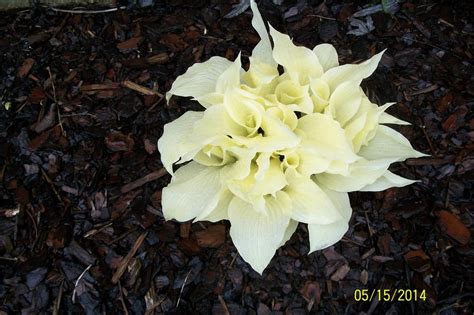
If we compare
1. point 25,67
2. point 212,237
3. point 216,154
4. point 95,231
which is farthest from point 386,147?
point 25,67

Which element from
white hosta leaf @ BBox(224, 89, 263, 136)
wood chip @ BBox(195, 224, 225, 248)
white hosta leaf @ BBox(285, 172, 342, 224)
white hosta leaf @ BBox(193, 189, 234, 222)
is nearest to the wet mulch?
wood chip @ BBox(195, 224, 225, 248)

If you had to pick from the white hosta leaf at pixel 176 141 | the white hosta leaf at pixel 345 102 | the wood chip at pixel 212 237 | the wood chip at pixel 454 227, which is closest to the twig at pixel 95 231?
the wood chip at pixel 212 237

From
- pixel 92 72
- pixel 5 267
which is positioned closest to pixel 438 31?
pixel 92 72

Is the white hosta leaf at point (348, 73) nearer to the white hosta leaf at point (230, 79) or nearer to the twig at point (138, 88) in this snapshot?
the white hosta leaf at point (230, 79)

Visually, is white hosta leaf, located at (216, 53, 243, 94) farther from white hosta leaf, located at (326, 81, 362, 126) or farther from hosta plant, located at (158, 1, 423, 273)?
white hosta leaf, located at (326, 81, 362, 126)

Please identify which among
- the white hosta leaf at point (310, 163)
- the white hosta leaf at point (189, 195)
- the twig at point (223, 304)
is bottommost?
the twig at point (223, 304)

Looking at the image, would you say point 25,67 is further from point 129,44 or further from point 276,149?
point 276,149

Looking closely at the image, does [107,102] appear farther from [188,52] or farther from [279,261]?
[279,261]
